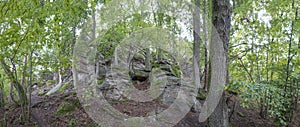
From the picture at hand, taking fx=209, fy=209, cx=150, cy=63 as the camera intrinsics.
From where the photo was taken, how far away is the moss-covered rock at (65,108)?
232 inches

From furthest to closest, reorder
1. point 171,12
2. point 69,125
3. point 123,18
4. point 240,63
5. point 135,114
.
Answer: point 171,12
point 123,18
point 240,63
point 135,114
point 69,125

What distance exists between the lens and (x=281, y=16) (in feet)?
19.5

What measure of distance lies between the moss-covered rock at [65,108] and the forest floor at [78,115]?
6 cm

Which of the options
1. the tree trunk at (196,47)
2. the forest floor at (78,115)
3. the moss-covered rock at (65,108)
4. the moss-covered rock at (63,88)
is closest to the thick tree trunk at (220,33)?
the forest floor at (78,115)

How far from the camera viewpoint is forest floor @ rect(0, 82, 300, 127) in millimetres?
5332

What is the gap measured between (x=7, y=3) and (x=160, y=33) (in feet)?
23.1

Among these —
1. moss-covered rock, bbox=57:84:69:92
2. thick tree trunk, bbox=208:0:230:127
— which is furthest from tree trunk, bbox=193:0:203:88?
moss-covered rock, bbox=57:84:69:92

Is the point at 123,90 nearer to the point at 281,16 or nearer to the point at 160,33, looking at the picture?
the point at 160,33

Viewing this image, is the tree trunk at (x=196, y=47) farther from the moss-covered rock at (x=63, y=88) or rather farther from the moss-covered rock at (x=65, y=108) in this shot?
the moss-covered rock at (x=63, y=88)

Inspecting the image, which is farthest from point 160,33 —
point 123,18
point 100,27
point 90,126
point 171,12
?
point 90,126

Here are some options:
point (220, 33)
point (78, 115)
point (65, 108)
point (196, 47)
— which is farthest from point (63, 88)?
point (220, 33)

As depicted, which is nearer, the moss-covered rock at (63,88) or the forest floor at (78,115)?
the forest floor at (78,115)

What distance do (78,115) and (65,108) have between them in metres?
0.50

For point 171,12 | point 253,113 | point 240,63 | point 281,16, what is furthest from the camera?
point 171,12
